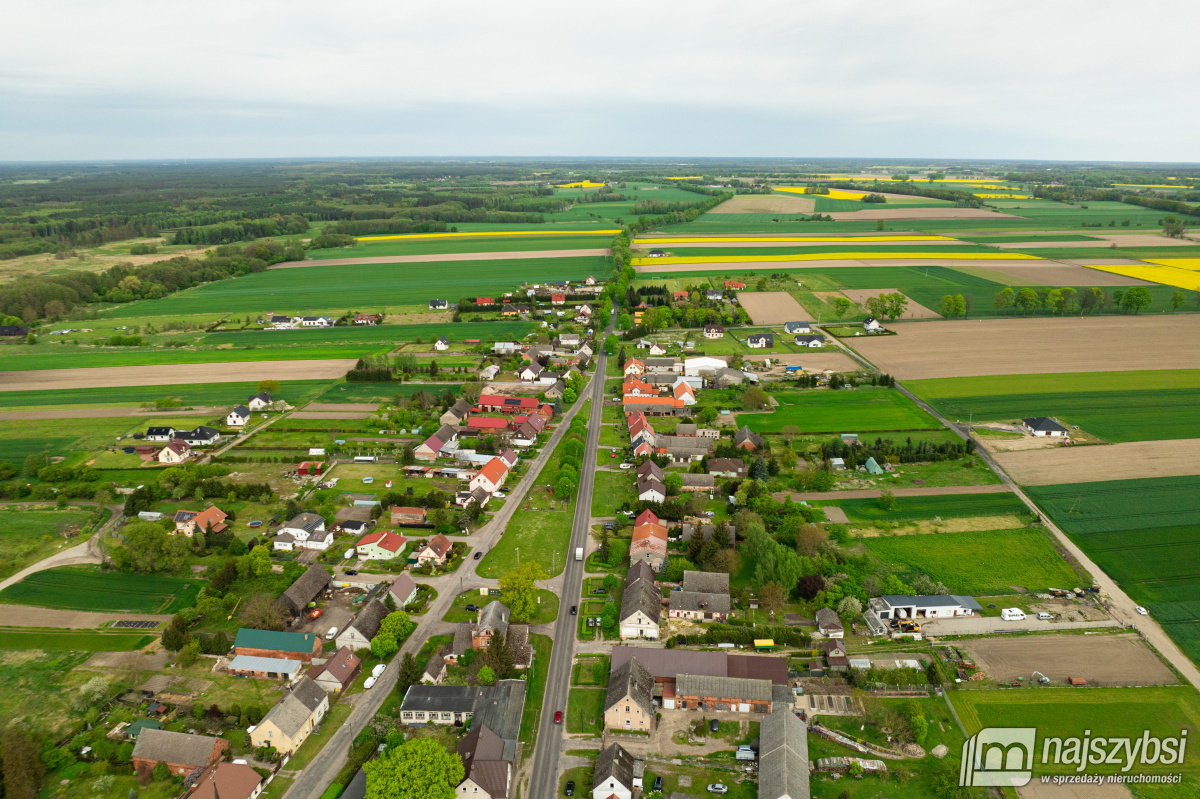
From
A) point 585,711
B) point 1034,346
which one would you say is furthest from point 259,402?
point 1034,346

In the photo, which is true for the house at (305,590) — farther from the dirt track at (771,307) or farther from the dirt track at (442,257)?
the dirt track at (442,257)

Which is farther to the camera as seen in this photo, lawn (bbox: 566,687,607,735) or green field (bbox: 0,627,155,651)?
green field (bbox: 0,627,155,651)

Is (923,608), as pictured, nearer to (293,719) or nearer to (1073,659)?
(1073,659)

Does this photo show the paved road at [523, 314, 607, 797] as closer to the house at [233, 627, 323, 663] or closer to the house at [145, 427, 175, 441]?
the house at [233, 627, 323, 663]

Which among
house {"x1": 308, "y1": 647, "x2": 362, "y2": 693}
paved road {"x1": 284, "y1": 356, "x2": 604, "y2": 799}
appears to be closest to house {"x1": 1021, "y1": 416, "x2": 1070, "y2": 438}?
paved road {"x1": 284, "y1": 356, "x2": 604, "y2": 799}

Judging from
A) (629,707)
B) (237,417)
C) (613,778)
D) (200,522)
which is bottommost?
(629,707)

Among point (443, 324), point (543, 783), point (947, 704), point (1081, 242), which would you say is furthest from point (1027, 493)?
point (1081, 242)

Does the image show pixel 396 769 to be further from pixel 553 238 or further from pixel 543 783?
pixel 553 238
